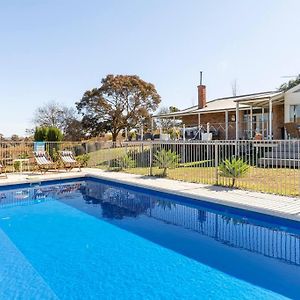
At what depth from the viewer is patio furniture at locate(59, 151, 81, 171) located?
634 inches

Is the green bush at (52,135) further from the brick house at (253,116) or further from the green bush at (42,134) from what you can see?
the brick house at (253,116)

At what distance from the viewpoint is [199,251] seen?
5.99 meters

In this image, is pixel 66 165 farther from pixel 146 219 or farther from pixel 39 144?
pixel 146 219

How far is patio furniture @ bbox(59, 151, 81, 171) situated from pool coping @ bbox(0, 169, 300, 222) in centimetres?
253

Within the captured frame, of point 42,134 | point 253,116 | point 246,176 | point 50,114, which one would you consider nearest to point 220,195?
point 246,176

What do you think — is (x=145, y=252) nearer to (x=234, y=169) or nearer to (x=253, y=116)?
(x=234, y=169)

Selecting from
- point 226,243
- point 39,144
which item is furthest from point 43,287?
point 39,144

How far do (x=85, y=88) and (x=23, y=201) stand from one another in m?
26.6

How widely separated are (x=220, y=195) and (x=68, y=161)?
31.4 feet

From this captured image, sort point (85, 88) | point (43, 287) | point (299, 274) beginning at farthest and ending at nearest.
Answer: point (85, 88) < point (299, 274) < point (43, 287)

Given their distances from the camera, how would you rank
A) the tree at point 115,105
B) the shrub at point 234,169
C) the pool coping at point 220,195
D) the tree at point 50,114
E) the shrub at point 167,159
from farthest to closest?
the tree at point 50,114
the tree at point 115,105
the shrub at point 167,159
the shrub at point 234,169
the pool coping at point 220,195

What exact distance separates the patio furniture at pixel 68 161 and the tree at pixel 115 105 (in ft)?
60.4

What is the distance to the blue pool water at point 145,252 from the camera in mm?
4477

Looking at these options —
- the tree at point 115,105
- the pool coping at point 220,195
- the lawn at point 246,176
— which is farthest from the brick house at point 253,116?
the tree at point 115,105
